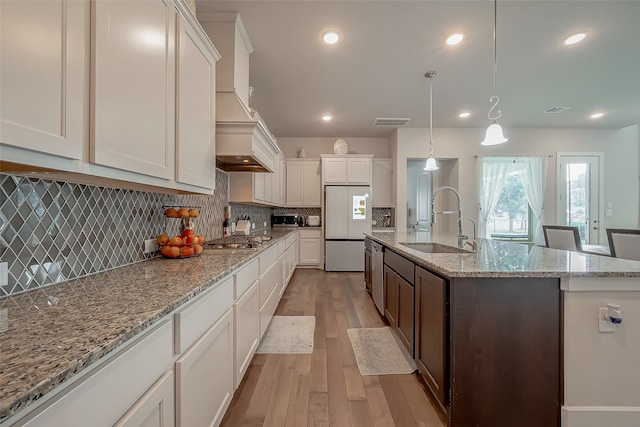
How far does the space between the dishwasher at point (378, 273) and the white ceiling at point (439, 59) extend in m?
2.11

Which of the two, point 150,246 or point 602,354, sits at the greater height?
point 150,246

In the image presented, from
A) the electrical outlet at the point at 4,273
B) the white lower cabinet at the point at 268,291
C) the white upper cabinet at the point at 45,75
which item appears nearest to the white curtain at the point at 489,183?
the white lower cabinet at the point at 268,291

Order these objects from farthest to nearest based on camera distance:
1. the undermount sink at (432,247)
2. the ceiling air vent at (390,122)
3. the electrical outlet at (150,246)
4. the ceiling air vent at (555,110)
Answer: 1. the ceiling air vent at (390,122)
2. the ceiling air vent at (555,110)
3. the undermount sink at (432,247)
4. the electrical outlet at (150,246)

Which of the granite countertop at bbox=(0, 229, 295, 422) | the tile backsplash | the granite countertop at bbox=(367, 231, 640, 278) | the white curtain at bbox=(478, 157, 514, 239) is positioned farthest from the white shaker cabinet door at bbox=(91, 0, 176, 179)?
the white curtain at bbox=(478, 157, 514, 239)

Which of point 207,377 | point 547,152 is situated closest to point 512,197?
point 547,152

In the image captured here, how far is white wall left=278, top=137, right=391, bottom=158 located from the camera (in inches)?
241

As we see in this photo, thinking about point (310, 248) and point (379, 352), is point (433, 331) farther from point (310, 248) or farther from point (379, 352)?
point (310, 248)

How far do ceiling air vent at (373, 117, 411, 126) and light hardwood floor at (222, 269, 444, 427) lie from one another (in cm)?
377

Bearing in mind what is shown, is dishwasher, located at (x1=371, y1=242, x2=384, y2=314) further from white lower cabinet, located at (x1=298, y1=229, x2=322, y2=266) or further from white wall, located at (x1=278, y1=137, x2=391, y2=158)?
white wall, located at (x1=278, y1=137, x2=391, y2=158)

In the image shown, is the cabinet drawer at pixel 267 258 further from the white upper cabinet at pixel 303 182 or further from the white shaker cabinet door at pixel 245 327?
the white upper cabinet at pixel 303 182

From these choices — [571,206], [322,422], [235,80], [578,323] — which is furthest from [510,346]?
[571,206]

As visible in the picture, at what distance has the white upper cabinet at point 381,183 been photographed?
5832 millimetres

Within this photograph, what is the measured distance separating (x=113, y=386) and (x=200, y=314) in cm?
47

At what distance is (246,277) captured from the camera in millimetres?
1841
